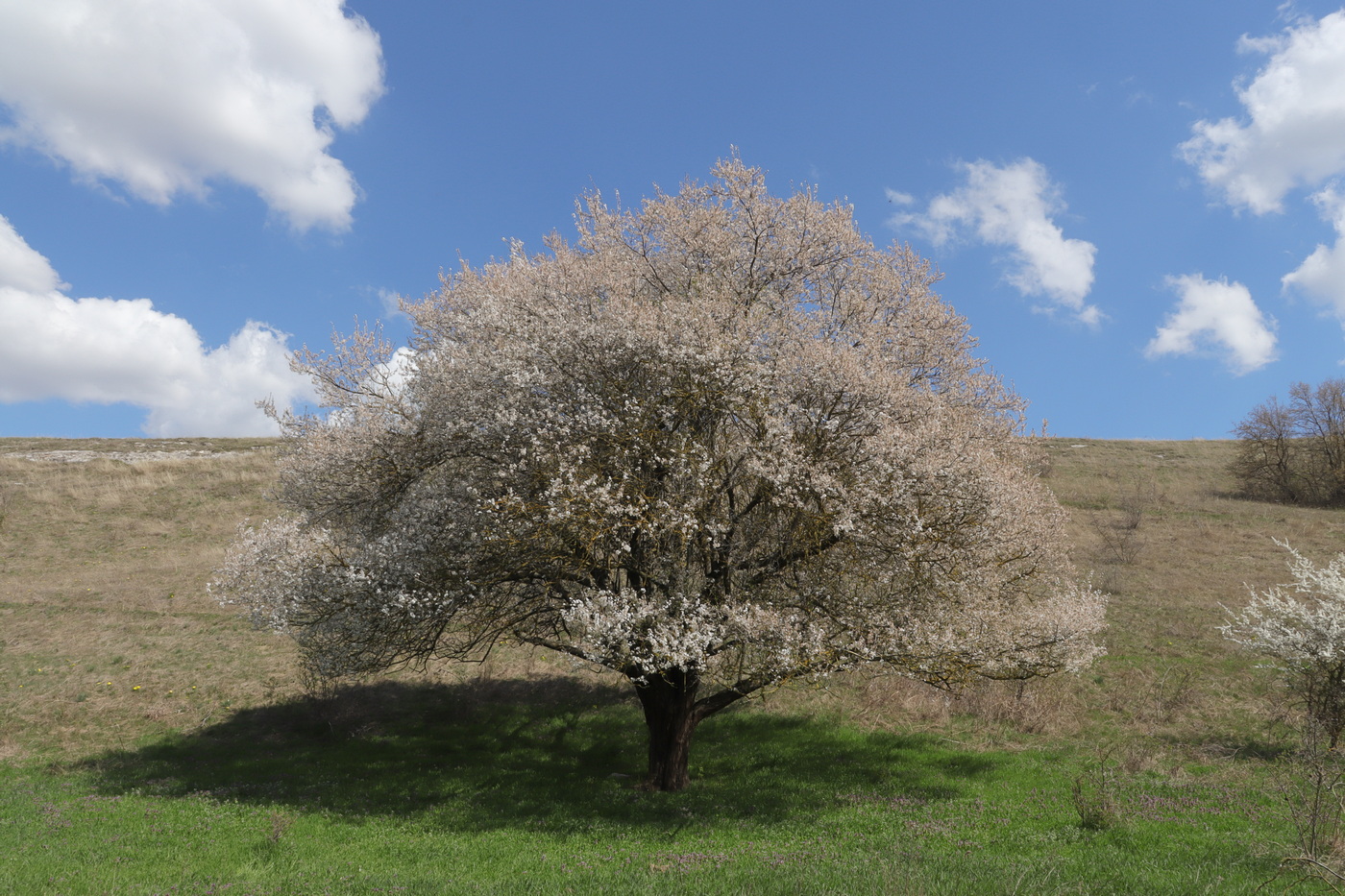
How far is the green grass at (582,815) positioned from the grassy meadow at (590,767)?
91 mm

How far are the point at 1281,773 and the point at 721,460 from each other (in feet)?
44.6

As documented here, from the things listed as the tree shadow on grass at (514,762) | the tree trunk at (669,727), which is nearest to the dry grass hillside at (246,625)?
the tree shadow on grass at (514,762)

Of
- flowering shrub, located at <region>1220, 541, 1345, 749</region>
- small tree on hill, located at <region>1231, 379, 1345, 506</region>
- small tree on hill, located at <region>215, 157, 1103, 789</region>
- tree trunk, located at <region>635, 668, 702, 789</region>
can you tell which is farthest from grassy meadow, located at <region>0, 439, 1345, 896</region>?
small tree on hill, located at <region>1231, 379, 1345, 506</region>

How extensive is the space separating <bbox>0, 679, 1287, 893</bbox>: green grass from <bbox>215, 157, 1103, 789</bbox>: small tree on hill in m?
2.66

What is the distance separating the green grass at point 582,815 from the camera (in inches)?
411

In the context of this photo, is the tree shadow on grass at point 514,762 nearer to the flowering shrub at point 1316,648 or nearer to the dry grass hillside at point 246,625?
the dry grass hillside at point 246,625

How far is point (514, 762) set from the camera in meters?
19.9

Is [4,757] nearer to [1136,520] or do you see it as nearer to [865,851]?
[865,851]

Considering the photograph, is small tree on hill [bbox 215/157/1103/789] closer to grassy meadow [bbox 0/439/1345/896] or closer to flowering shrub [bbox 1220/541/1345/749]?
grassy meadow [bbox 0/439/1345/896]

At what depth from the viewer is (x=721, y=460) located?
1363cm

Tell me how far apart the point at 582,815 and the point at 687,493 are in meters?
7.33

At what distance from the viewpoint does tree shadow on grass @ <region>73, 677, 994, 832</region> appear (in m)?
15.7

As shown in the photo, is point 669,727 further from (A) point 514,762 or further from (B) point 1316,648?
(B) point 1316,648

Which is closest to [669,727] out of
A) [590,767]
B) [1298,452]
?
[590,767]
